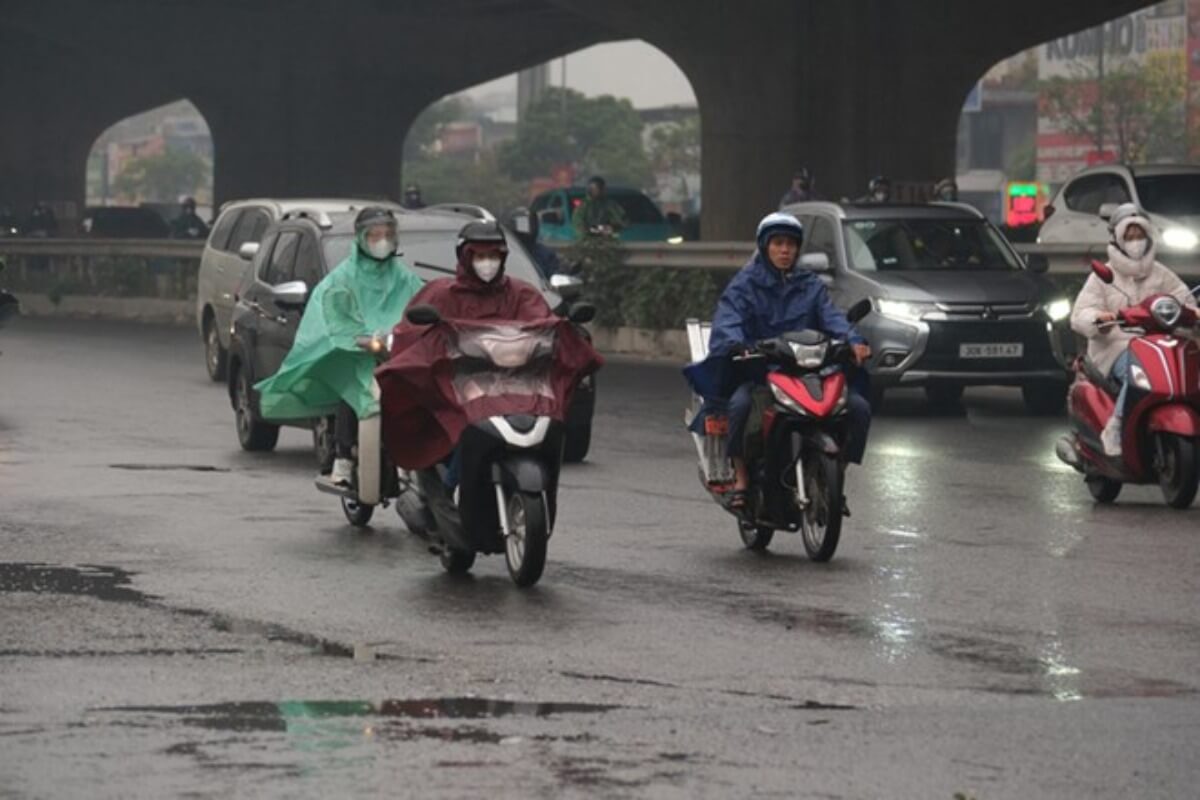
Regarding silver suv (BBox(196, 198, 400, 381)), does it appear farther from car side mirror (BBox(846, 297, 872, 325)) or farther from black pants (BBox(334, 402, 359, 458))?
car side mirror (BBox(846, 297, 872, 325))

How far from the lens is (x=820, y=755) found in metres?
7.77

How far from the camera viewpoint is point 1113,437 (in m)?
15.4

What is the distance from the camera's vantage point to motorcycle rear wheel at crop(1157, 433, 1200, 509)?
15.0 metres

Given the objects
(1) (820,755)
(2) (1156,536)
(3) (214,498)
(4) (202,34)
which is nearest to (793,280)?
(2) (1156,536)

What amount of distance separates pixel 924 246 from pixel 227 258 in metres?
7.22

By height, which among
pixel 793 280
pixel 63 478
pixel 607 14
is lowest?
pixel 63 478

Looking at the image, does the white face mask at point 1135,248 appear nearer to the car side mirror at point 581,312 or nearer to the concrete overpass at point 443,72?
the car side mirror at point 581,312

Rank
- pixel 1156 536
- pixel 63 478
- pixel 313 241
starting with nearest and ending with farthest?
pixel 1156 536 < pixel 63 478 < pixel 313 241

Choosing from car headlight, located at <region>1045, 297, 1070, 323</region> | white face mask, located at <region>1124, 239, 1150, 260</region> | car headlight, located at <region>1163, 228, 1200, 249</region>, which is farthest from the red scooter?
car headlight, located at <region>1163, 228, 1200, 249</region>

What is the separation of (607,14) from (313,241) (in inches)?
1328

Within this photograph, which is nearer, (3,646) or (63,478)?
(3,646)

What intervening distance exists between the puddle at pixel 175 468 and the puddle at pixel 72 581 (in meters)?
4.92

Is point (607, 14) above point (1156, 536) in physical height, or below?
above

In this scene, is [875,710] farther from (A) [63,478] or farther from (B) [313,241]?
(B) [313,241]
